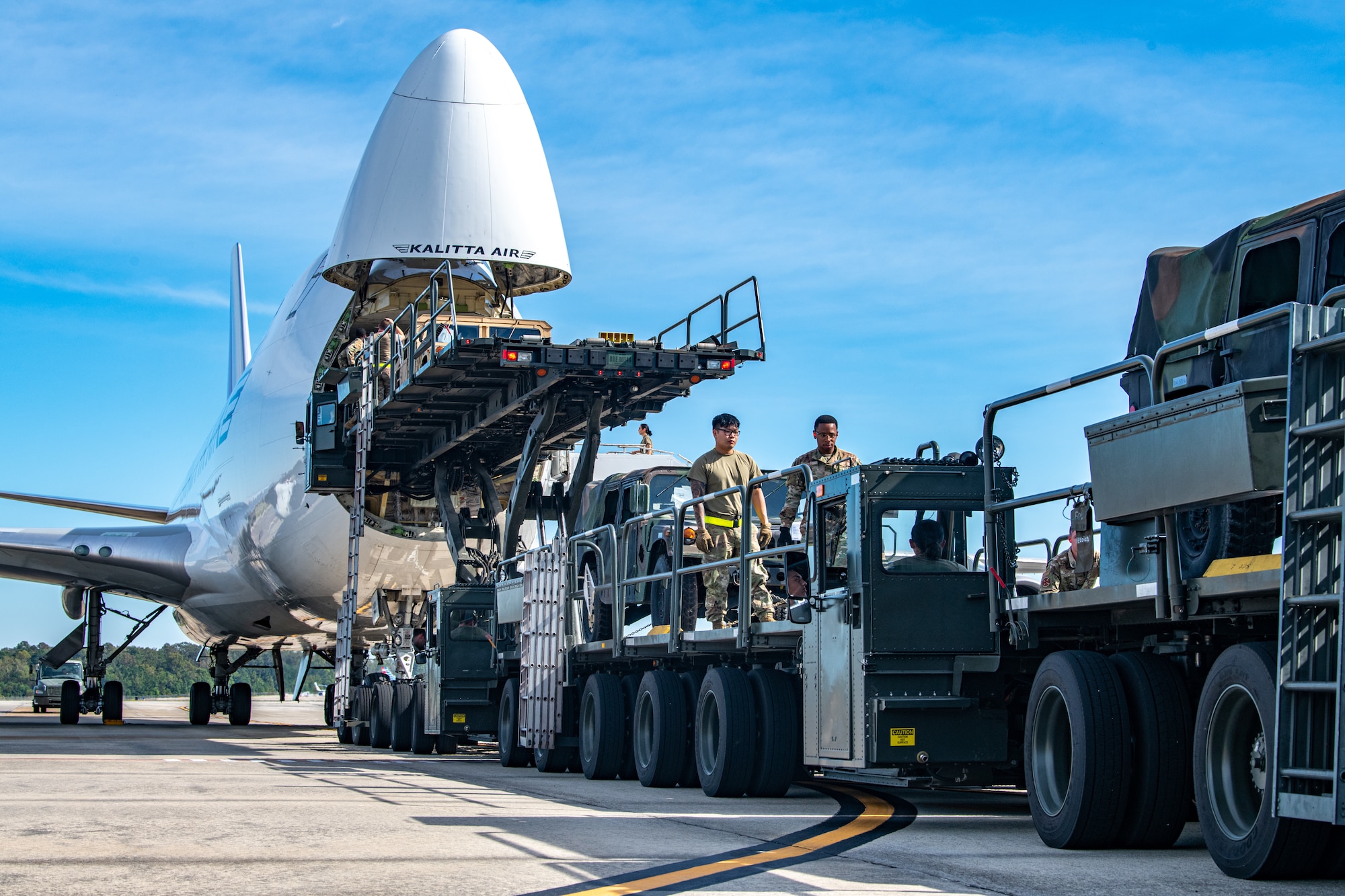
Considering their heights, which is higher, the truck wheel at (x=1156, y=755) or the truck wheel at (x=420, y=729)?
the truck wheel at (x=1156, y=755)

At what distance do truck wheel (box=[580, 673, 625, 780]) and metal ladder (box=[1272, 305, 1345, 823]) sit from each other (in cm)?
842

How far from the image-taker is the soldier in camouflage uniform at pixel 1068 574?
8.03 meters

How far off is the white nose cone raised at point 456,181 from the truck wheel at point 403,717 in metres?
5.72

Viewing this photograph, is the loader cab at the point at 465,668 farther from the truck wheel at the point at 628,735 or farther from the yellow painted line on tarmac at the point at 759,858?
the yellow painted line on tarmac at the point at 759,858

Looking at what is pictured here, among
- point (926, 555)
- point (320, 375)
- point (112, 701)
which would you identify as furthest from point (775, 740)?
point (112, 701)

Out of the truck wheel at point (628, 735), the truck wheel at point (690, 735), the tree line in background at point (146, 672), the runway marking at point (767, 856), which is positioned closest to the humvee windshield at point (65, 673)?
the truck wheel at point (628, 735)

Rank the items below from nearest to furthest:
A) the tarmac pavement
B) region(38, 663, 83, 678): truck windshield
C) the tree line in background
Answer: the tarmac pavement → region(38, 663, 83, 678): truck windshield → the tree line in background

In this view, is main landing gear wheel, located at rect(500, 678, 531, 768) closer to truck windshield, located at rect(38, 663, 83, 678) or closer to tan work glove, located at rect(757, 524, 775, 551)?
tan work glove, located at rect(757, 524, 775, 551)

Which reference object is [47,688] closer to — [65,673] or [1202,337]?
[65,673]

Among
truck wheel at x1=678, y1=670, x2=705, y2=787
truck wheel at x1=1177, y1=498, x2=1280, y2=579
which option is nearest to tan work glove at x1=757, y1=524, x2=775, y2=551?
truck wheel at x1=678, y1=670, x2=705, y2=787

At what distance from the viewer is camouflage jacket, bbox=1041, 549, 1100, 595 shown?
803 centimetres

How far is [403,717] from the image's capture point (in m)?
20.4

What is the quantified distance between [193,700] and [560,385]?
1710 cm

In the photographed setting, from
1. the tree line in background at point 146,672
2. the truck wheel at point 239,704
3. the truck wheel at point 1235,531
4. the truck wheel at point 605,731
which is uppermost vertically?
the truck wheel at point 1235,531
